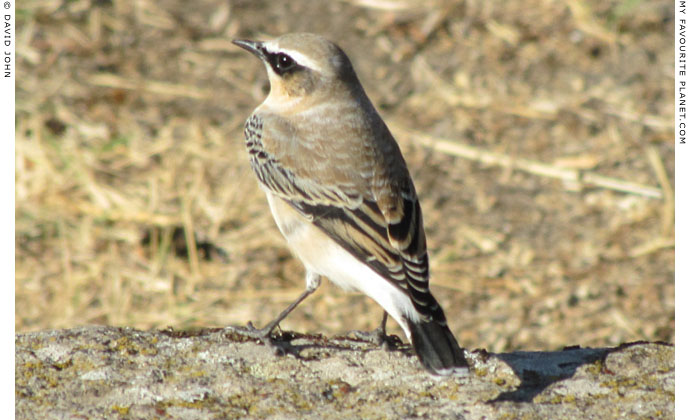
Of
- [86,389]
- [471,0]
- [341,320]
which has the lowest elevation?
[86,389]

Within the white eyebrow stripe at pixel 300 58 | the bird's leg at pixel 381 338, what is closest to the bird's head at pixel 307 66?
the white eyebrow stripe at pixel 300 58

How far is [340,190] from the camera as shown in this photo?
560 cm

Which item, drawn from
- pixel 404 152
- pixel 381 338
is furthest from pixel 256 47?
pixel 404 152

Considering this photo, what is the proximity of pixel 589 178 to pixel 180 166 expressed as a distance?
4112 millimetres

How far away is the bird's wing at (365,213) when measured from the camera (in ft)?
16.5

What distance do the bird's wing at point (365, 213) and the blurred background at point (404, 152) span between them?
2.14m

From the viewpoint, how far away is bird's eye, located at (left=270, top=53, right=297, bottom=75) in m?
6.38

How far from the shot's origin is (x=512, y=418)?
4.08m

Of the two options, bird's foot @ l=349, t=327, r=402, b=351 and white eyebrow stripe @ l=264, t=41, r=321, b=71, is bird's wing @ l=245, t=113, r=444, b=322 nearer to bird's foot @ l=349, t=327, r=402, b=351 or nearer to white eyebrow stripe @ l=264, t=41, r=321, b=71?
bird's foot @ l=349, t=327, r=402, b=351

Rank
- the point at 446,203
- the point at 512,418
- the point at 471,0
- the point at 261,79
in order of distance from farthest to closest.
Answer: the point at 471,0 < the point at 261,79 < the point at 446,203 < the point at 512,418

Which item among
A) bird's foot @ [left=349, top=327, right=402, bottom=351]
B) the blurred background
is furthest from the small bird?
the blurred background

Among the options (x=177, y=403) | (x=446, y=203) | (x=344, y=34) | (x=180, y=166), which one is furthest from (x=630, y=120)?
(x=177, y=403)

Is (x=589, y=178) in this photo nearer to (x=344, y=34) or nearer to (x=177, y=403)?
(x=344, y=34)

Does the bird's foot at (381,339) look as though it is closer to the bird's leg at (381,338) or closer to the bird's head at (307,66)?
the bird's leg at (381,338)
